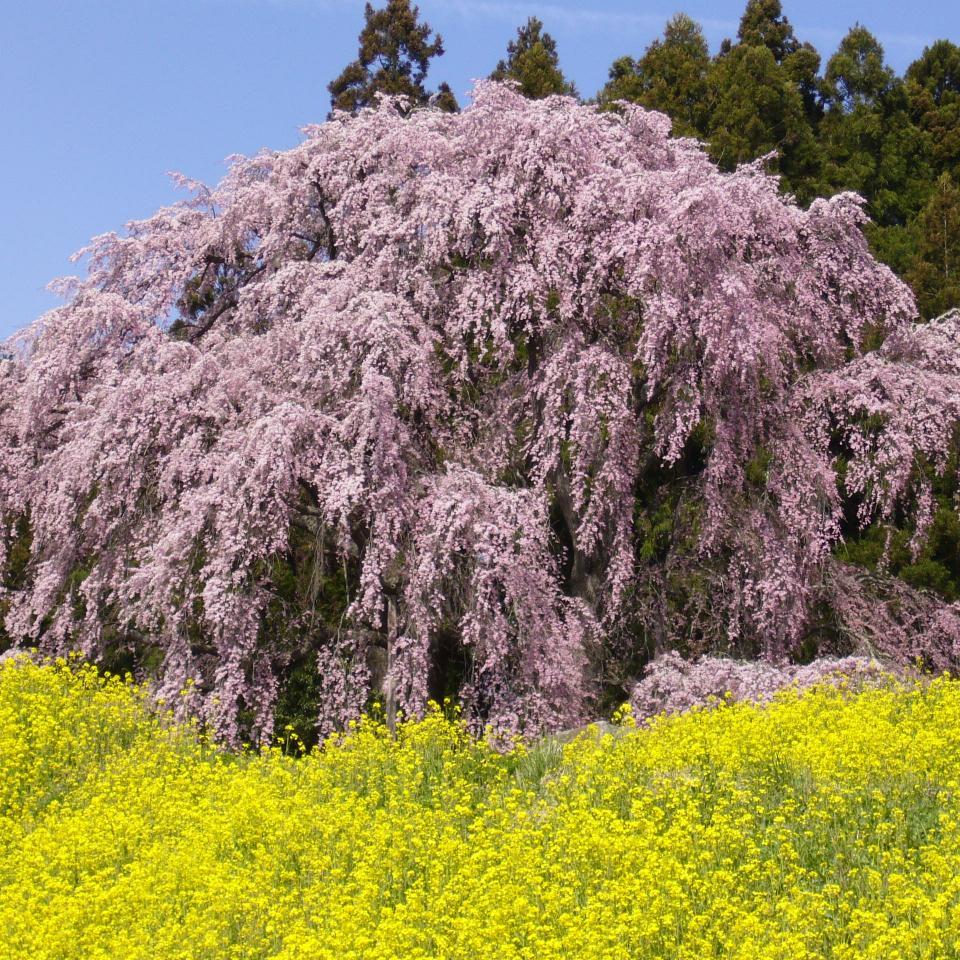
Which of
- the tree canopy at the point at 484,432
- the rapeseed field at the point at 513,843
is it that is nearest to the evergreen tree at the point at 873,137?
the tree canopy at the point at 484,432

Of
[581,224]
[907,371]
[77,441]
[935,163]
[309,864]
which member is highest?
[935,163]

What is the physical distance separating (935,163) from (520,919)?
36465 mm

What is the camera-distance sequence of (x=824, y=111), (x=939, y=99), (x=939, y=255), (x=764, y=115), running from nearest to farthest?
1. (x=939, y=255)
2. (x=764, y=115)
3. (x=824, y=111)
4. (x=939, y=99)

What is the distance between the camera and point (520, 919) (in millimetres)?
7594

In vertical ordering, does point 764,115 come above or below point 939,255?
above

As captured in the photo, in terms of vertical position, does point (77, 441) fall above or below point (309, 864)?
above

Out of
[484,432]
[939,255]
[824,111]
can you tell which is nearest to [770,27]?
[824,111]

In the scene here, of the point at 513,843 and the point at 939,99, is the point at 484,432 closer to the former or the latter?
the point at 513,843

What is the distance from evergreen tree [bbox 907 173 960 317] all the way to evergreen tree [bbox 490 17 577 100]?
33.8 feet

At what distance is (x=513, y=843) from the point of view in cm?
848

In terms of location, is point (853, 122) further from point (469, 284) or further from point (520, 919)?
point (520, 919)

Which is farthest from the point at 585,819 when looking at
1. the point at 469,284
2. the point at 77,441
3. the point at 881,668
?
the point at 77,441

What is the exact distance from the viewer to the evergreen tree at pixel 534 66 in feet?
117

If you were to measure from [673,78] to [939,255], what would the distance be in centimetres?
1057
